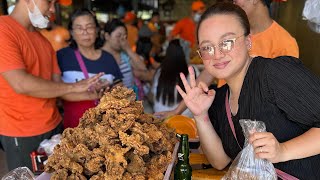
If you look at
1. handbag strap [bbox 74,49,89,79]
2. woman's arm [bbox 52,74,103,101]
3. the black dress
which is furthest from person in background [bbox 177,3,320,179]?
handbag strap [bbox 74,49,89,79]

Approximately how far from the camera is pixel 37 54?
96.1 inches

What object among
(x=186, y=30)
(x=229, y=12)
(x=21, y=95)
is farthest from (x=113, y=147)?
(x=186, y=30)

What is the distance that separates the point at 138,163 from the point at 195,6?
923cm

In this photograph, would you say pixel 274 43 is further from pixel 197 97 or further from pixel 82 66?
pixel 82 66

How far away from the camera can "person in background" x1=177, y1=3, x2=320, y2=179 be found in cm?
125

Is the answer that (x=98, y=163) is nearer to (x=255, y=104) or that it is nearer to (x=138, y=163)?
(x=138, y=163)

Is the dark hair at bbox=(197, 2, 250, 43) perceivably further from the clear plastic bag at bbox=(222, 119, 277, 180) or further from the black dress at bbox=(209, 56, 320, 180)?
the clear plastic bag at bbox=(222, 119, 277, 180)

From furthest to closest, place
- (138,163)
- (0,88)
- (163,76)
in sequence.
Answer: (163,76) < (0,88) < (138,163)

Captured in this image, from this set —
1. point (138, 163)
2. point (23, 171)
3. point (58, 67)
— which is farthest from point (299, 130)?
point (58, 67)

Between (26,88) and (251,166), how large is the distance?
1709 mm

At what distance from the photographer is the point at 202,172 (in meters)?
1.56

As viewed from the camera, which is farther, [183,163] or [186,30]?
[186,30]

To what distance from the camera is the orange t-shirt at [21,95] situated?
2.17m

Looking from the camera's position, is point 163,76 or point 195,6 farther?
point 195,6
